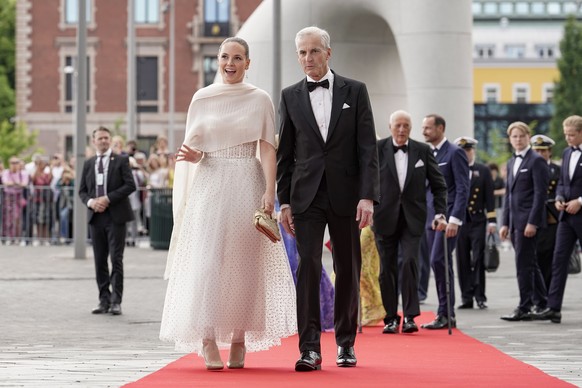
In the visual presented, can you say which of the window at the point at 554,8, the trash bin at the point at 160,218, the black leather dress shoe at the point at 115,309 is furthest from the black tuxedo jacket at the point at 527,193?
the window at the point at 554,8

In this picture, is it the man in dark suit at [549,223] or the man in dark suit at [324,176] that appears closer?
the man in dark suit at [324,176]

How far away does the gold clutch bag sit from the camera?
953 centimetres

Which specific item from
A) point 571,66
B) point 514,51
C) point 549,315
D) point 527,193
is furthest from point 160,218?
point 514,51

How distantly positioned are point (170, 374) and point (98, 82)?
71353mm

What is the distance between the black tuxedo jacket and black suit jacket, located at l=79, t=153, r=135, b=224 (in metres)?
3.99

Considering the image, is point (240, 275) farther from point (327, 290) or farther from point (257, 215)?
point (327, 290)

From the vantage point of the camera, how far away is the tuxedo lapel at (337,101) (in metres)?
9.94

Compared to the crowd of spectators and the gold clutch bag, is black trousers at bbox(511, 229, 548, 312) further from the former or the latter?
the crowd of spectators

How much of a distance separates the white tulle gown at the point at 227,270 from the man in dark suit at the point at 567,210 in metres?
5.61

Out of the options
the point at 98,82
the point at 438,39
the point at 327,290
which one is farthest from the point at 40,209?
the point at 98,82

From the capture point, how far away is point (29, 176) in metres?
32.4

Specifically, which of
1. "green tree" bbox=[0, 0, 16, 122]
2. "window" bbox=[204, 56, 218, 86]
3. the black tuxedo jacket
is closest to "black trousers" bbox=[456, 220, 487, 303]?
the black tuxedo jacket

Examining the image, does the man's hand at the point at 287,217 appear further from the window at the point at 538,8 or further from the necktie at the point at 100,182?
the window at the point at 538,8

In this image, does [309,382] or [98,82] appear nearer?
[309,382]
